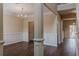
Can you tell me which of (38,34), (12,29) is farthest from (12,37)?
(38,34)

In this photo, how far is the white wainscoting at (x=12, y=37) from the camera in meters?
8.53

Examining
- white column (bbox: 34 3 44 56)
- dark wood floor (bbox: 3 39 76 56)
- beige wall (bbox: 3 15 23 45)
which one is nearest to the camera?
white column (bbox: 34 3 44 56)

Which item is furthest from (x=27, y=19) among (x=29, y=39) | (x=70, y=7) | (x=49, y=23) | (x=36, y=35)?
(x=36, y=35)

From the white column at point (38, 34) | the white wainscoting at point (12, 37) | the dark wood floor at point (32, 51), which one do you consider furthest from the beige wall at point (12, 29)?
the white column at point (38, 34)

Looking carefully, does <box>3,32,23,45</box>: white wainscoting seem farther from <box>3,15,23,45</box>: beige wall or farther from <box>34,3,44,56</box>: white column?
<box>34,3,44,56</box>: white column

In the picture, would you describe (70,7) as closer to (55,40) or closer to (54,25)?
(54,25)

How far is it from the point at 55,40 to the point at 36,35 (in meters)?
5.11

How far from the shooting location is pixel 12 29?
9445mm

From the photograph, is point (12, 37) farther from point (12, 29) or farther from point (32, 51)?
point (32, 51)

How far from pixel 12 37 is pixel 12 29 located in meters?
0.66

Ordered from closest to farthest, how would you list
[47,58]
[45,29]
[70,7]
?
[47,58] < [70,7] < [45,29]

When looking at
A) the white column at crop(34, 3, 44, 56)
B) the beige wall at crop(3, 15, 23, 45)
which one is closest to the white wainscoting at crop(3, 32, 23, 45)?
the beige wall at crop(3, 15, 23, 45)

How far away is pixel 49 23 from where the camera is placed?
907cm

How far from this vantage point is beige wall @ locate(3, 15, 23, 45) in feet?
27.9
